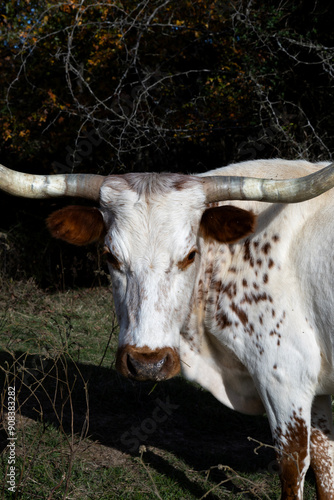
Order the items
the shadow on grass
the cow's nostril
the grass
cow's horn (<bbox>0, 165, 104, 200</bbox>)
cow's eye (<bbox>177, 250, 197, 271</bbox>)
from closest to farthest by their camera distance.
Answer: the cow's nostril, cow's eye (<bbox>177, 250, 197, 271</bbox>), cow's horn (<bbox>0, 165, 104, 200</bbox>), the grass, the shadow on grass

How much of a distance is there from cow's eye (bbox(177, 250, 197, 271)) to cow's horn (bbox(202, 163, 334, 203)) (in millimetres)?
339

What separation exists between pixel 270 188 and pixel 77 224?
1191mm

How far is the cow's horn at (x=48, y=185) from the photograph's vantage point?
10.1 ft

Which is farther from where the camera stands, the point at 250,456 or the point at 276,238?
the point at 250,456

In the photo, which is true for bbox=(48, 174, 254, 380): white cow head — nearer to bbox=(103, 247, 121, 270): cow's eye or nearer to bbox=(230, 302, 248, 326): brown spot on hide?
bbox=(103, 247, 121, 270): cow's eye

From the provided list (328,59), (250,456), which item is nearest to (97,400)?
(250,456)

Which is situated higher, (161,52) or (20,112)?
(161,52)

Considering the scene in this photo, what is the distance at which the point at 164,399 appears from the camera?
5.00 meters

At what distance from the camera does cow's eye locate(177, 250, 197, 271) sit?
296 centimetres

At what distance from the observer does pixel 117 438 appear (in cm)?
430

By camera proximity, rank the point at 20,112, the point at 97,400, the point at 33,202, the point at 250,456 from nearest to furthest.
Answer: the point at 250,456 → the point at 97,400 → the point at 20,112 → the point at 33,202

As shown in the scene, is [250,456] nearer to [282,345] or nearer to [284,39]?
[282,345]

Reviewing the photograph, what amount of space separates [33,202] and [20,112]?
187 cm

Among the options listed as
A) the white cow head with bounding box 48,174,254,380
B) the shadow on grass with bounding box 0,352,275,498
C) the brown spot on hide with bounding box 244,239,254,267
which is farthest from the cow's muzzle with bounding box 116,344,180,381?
the shadow on grass with bounding box 0,352,275,498
